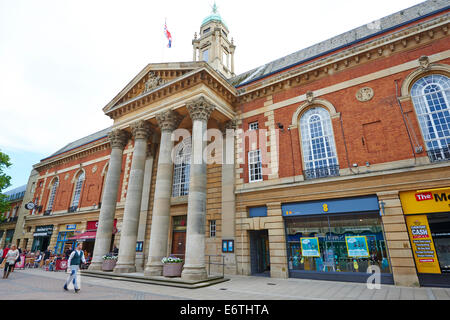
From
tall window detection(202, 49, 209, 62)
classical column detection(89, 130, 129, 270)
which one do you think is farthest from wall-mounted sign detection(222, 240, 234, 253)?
tall window detection(202, 49, 209, 62)

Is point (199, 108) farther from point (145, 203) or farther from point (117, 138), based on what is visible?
point (145, 203)

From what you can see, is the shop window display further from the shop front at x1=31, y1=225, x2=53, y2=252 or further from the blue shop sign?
the shop front at x1=31, y1=225, x2=53, y2=252

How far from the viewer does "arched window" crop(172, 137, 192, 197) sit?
19.8 m

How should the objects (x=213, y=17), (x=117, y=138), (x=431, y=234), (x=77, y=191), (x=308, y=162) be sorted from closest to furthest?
(x=431, y=234), (x=308, y=162), (x=117, y=138), (x=77, y=191), (x=213, y=17)

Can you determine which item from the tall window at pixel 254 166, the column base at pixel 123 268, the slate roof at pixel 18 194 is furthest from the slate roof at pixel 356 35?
the slate roof at pixel 18 194

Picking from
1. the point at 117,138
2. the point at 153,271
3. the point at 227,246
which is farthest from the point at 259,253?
the point at 117,138

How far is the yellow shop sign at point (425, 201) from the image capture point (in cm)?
1042

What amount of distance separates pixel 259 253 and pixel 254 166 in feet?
18.9

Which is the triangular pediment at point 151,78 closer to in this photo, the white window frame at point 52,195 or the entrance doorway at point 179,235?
the entrance doorway at point 179,235

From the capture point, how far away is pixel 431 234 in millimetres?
10547

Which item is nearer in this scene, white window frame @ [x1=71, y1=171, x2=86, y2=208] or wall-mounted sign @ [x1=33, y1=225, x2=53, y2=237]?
white window frame @ [x1=71, y1=171, x2=86, y2=208]

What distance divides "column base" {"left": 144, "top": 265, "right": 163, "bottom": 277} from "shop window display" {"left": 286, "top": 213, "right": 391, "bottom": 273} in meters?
7.47

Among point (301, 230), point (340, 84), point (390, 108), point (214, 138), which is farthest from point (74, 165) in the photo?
point (390, 108)
